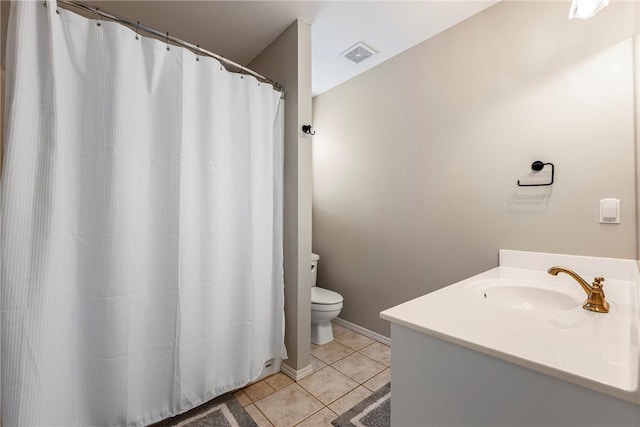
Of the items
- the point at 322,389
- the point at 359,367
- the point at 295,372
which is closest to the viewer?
the point at 322,389

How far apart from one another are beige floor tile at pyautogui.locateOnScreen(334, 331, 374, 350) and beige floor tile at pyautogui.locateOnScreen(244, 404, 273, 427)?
932 millimetres

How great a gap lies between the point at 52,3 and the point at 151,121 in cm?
51

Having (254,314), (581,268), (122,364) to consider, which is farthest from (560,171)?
(122,364)

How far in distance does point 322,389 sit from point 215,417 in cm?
62

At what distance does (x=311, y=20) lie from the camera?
5.96 ft

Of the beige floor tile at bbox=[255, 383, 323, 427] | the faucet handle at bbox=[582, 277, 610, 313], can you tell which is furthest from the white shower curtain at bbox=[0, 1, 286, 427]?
the faucet handle at bbox=[582, 277, 610, 313]

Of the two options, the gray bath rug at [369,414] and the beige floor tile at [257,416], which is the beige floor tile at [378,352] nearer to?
the gray bath rug at [369,414]

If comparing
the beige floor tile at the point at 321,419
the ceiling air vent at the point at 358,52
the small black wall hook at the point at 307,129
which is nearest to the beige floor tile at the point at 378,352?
the beige floor tile at the point at 321,419

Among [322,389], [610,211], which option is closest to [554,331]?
[610,211]

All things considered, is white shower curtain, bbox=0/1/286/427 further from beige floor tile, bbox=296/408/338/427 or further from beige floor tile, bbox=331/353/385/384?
beige floor tile, bbox=331/353/385/384

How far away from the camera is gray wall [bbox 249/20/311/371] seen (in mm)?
1811

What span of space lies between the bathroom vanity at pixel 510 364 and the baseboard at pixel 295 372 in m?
1.05

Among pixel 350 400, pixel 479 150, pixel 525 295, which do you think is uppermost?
pixel 479 150

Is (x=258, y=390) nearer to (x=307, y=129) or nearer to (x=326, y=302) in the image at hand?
(x=326, y=302)
